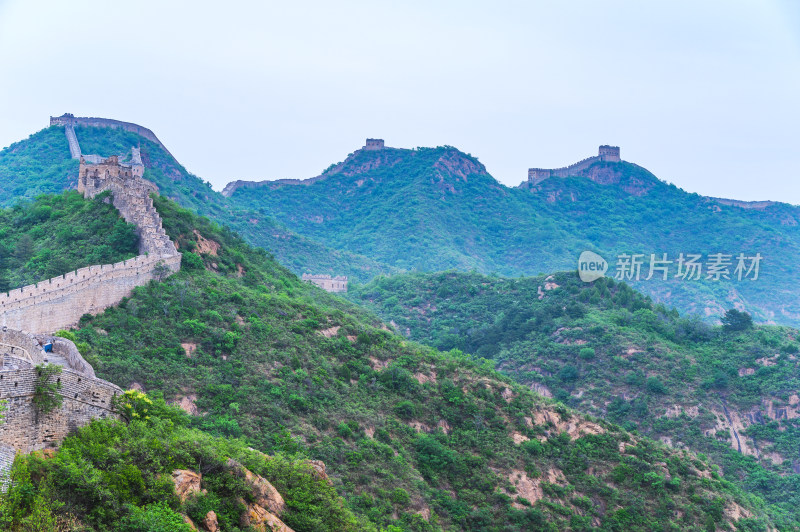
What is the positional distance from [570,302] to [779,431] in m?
20.2

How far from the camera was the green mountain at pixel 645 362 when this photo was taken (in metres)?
60.0

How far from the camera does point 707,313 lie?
114 meters

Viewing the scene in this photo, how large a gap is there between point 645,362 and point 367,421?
32330mm

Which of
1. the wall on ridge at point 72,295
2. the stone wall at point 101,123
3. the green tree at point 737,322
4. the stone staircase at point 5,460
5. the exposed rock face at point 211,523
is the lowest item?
the exposed rock face at point 211,523

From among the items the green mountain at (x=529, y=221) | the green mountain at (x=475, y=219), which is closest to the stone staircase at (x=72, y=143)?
the green mountain at (x=475, y=219)

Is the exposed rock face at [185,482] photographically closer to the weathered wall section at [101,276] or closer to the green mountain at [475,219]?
the weathered wall section at [101,276]

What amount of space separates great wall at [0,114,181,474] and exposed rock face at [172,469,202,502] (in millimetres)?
2464

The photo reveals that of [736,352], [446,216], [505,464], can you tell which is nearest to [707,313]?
[446,216]

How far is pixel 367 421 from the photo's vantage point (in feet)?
131

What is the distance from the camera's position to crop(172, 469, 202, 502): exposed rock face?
19.7 meters

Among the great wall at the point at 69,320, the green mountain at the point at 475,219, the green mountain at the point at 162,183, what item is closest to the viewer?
the great wall at the point at 69,320

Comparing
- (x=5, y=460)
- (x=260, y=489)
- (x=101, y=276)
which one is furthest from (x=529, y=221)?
(x=5, y=460)

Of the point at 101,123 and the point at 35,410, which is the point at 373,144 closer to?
the point at 101,123

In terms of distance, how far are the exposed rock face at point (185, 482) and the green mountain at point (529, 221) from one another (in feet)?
295
